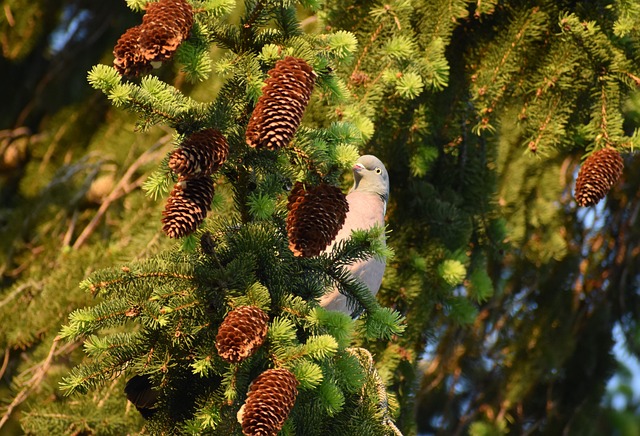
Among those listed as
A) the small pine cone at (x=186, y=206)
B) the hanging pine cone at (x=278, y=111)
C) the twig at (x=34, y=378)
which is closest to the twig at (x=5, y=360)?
the twig at (x=34, y=378)

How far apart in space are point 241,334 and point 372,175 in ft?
4.73

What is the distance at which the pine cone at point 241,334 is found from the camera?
5.13 feet

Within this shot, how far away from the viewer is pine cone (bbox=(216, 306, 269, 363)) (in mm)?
1563

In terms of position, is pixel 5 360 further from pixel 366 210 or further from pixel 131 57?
pixel 131 57

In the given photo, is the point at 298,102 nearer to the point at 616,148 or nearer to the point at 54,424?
the point at 616,148

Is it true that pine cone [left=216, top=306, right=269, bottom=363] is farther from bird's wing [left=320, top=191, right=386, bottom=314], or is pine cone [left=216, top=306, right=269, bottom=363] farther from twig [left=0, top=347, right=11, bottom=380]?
twig [left=0, top=347, right=11, bottom=380]

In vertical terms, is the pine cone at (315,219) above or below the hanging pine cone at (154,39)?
below

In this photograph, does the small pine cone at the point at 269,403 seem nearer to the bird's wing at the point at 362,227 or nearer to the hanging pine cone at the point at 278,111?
the hanging pine cone at the point at 278,111

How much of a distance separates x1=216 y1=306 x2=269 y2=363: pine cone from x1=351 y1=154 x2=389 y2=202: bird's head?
131 cm

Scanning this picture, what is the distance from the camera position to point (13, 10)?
4062mm

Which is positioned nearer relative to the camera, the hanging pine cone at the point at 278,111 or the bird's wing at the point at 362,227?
the hanging pine cone at the point at 278,111

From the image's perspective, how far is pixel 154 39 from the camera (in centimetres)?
166

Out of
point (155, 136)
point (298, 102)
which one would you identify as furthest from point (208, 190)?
point (155, 136)

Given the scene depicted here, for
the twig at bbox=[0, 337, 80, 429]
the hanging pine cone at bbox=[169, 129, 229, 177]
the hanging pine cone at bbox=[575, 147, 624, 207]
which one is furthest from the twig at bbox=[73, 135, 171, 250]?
the hanging pine cone at bbox=[169, 129, 229, 177]
